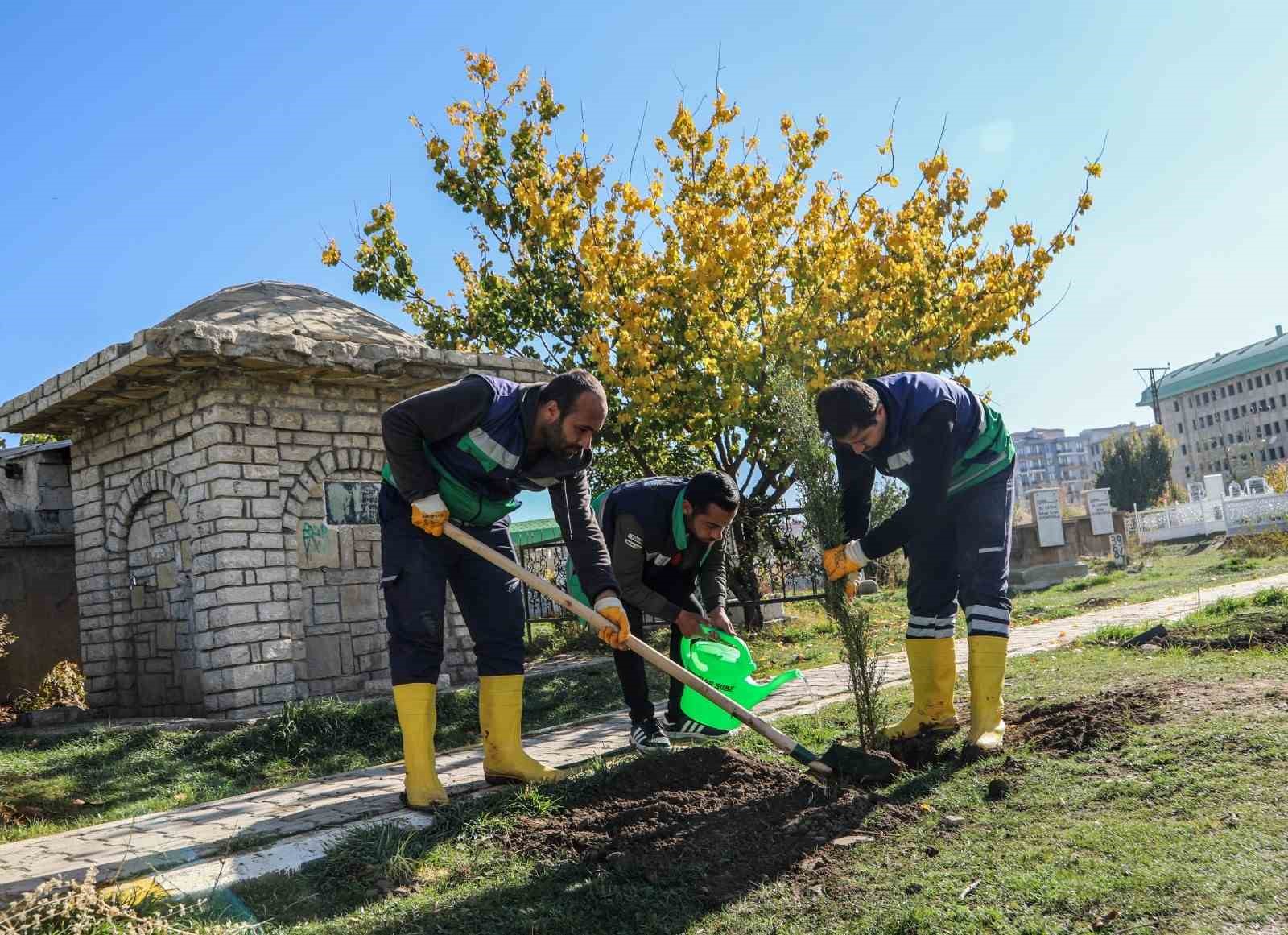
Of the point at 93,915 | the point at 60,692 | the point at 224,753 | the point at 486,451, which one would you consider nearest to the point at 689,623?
the point at 486,451

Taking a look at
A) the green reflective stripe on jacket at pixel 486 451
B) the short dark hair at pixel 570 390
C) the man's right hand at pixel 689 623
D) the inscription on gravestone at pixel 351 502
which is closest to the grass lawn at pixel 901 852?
the man's right hand at pixel 689 623

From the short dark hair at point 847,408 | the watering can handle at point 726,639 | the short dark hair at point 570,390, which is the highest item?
the short dark hair at point 570,390

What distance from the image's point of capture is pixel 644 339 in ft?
38.0

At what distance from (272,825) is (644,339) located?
7917 mm

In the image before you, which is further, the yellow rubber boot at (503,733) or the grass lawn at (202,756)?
the grass lawn at (202,756)

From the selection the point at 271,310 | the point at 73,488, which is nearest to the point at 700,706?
the point at 271,310

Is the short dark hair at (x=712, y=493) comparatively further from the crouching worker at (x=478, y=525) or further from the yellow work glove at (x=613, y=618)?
the yellow work glove at (x=613, y=618)

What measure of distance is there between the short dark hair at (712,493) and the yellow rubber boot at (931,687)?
1109mm

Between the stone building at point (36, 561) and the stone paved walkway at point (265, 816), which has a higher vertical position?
the stone building at point (36, 561)

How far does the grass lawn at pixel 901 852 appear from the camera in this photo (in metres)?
2.81

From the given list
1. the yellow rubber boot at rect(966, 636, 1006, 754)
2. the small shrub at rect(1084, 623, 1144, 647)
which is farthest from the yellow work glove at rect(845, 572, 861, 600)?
the small shrub at rect(1084, 623, 1144, 647)

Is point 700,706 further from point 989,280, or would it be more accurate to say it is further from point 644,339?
point 989,280

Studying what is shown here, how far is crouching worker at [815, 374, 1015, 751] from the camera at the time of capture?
4434 millimetres

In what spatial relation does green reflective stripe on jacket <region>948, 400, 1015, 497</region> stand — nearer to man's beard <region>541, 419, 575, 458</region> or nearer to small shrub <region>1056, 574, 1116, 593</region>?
man's beard <region>541, 419, 575, 458</region>
